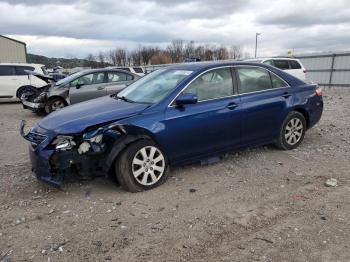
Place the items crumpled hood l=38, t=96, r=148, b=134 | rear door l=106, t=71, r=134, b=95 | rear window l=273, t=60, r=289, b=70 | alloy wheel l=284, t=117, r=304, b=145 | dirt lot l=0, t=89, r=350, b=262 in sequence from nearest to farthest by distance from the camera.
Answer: dirt lot l=0, t=89, r=350, b=262 < crumpled hood l=38, t=96, r=148, b=134 < alloy wheel l=284, t=117, r=304, b=145 < rear door l=106, t=71, r=134, b=95 < rear window l=273, t=60, r=289, b=70

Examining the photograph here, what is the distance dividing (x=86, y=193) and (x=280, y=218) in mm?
2405

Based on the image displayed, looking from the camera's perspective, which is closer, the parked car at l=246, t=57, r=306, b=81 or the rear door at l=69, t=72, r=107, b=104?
the rear door at l=69, t=72, r=107, b=104

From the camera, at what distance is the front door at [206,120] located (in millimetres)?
4980

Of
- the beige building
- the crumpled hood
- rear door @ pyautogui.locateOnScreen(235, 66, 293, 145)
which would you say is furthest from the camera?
the beige building

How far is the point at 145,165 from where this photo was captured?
15.6 ft

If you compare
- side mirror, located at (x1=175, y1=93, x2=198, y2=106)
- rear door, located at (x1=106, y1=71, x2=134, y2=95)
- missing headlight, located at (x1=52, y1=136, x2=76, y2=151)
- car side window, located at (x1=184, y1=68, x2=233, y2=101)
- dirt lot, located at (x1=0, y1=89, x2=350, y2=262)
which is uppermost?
car side window, located at (x1=184, y1=68, x2=233, y2=101)

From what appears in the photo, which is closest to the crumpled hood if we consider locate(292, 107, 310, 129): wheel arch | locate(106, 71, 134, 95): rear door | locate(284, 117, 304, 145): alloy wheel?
locate(284, 117, 304, 145): alloy wheel

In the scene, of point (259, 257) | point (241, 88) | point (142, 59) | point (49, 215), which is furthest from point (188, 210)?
point (142, 59)

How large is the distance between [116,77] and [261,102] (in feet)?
23.6

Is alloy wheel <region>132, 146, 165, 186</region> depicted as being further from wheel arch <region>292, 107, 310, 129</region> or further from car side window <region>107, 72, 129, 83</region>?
car side window <region>107, 72, 129, 83</region>

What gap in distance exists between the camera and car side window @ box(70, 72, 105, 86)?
37.9 ft

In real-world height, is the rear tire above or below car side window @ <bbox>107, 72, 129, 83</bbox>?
below

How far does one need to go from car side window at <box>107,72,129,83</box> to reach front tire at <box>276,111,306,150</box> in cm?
704

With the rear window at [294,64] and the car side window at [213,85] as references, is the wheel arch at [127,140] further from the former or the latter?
the rear window at [294,64]
